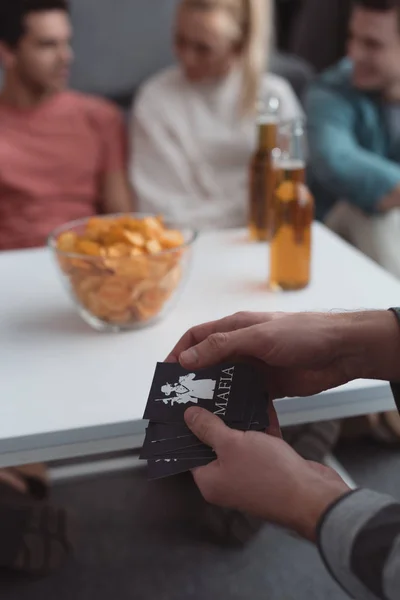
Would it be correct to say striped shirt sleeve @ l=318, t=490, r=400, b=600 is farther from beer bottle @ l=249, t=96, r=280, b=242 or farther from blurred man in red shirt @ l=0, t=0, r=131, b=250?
blurred man in red shirt @ l=0, t=0, r=131, b=250

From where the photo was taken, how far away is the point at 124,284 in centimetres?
107

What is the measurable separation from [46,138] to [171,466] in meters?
1.56

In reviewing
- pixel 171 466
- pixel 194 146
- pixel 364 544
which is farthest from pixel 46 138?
pixel 364 544

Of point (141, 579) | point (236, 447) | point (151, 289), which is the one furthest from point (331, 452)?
point (236, 447)

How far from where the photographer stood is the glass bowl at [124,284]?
3.46 feet

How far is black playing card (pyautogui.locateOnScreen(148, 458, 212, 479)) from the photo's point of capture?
72cm

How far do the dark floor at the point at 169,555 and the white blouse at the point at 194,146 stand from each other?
852 millimetres

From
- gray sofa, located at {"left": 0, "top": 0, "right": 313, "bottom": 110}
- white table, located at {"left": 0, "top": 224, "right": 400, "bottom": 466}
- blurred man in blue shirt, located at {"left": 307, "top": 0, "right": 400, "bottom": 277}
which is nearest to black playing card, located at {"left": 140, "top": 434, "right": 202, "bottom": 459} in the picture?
white table, located at {"left": 0, "top": 224, "right": 400, "bottom": 466}

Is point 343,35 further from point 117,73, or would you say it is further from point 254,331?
point 254,331

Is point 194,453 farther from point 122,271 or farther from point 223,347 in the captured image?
point 122,271

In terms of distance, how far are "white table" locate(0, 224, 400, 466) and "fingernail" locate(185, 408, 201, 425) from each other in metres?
0.15

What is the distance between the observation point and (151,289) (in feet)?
3.58

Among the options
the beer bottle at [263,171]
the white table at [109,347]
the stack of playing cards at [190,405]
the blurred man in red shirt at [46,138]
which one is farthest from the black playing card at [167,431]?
the blurred man in red shirt at [46,138]

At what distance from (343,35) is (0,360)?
218 cm
